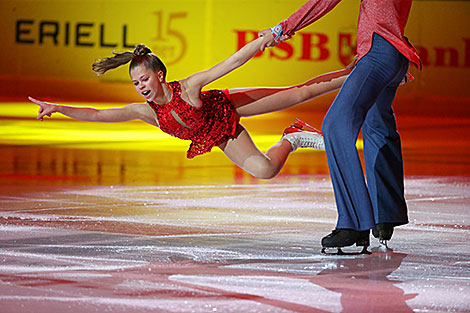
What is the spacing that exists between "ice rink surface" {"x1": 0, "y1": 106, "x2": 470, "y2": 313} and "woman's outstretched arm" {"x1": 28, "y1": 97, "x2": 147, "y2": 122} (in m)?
0.62

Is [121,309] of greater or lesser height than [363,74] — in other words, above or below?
below

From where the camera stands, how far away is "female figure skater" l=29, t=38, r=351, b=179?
473 centimetres

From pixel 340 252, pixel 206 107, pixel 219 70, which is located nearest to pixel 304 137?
pixel 206 107

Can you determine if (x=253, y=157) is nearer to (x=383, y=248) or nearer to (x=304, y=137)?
(x=304, y=137)

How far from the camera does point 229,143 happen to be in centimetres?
527

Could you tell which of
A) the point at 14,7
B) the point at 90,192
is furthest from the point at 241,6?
the point at 90,192

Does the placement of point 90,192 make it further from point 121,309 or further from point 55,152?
point 121,309

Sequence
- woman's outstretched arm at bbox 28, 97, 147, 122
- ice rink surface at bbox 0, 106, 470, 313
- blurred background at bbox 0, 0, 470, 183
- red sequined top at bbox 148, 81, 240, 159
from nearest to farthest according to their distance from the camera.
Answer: ice rink surface at bbox 0, 106, 470, 313 < woman's outstretched arm at bbox 28, 97, 147, 122 < red sequined top at bbox 148, 81, 240, 159 < blurred background at bbox 0, 0, 470, 183

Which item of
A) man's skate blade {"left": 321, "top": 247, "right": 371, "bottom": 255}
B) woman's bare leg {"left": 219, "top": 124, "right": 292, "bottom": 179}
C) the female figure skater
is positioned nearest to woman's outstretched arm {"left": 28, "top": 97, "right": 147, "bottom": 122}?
the female figure skater

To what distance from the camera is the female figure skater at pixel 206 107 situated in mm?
4734

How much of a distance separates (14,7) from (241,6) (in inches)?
221

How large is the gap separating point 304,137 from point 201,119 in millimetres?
764

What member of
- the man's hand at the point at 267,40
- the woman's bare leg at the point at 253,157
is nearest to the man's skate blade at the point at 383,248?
the woman's bare leg at the point at 253,157

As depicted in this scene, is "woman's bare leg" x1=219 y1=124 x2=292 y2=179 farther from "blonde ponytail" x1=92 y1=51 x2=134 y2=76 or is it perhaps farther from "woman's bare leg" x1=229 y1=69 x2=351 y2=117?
"blonde ponytail" x1=92 y1=51 x2=134 y2=76
